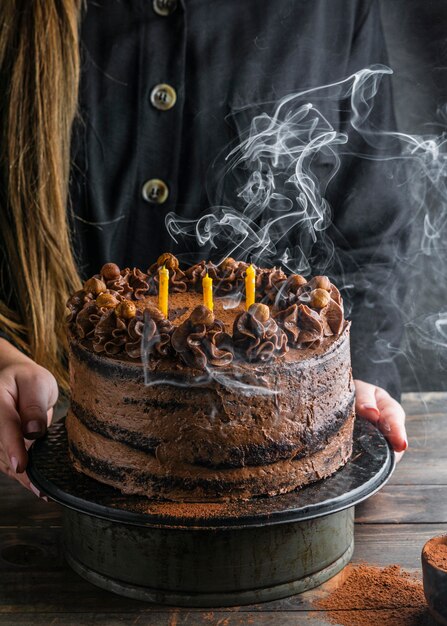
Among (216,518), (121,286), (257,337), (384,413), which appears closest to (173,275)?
(121,286)

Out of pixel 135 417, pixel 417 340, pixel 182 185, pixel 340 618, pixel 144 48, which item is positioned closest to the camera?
pixel 340 618

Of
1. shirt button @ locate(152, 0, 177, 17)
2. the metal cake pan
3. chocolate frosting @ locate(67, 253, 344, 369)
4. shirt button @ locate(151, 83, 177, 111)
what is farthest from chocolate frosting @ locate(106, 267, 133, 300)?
shirt button @ locate(152, 0, 177, 17)

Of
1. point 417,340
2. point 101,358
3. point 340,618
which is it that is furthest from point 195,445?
point 417,340

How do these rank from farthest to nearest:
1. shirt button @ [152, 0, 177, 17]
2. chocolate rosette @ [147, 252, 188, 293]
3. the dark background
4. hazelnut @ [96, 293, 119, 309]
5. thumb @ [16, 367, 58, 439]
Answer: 1. the dark background
2. shirt button @ [152, 0, 177, 17]
3. chocolate rosette @ [147, 252, 188, 293]
4. thumb @ [16, 367, 58, 439]
5. hazelnut @ [96, 293, 119, 309]

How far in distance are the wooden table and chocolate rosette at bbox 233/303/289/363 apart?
1.51 feet

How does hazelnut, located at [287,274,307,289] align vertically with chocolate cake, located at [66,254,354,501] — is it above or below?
above

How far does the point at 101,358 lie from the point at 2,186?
108 cm

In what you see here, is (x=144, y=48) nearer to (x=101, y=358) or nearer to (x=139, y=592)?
(x=101, y=358)

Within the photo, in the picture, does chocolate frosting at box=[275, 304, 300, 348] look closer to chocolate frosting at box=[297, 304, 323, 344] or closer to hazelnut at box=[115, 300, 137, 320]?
chocolate frosting at box=[297, 304, 323, 344]

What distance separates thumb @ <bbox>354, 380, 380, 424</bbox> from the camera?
202cm

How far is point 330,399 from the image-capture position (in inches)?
67.1

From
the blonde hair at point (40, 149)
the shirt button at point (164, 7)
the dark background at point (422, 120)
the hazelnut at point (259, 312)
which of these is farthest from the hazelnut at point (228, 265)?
the dark background at point (422, 120)

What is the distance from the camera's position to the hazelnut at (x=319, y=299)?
1.77 metres

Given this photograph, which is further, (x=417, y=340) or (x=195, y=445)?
(x=417, y=340)
